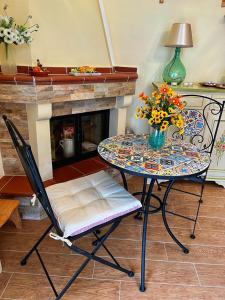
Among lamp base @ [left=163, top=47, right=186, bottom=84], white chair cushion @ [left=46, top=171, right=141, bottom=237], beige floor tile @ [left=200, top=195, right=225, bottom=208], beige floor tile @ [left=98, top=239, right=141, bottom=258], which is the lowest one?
beige floor tile @ [left=98, top=239, right=141, bottom=258]

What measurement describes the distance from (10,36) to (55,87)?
0.46 metres

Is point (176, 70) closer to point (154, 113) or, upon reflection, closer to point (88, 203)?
point (154, 113)

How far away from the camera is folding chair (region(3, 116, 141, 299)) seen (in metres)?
1.11

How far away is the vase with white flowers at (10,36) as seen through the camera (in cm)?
159

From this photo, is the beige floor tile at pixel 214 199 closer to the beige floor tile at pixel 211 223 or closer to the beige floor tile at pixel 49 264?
the beige floor tile at pixel 211 223

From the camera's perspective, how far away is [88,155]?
2.74 m

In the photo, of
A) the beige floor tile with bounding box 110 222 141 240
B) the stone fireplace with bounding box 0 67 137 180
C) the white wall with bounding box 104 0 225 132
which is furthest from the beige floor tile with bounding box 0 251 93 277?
the white wall with bounding box 104 0 225 132

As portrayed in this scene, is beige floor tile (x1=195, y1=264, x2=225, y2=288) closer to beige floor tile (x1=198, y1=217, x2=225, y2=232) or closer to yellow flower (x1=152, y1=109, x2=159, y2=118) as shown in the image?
beige floor tile (x1=198, y1=217, x2=225, y2=232)

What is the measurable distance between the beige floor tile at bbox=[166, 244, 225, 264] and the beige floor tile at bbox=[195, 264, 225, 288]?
Result: 0.05m

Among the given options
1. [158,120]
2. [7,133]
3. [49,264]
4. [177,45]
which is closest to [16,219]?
[49,264]

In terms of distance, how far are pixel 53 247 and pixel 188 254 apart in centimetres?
104

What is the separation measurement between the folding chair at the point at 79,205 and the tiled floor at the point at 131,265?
98 millimetres

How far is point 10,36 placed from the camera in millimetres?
1593

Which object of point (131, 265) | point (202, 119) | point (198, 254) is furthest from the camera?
point (202, 119)
